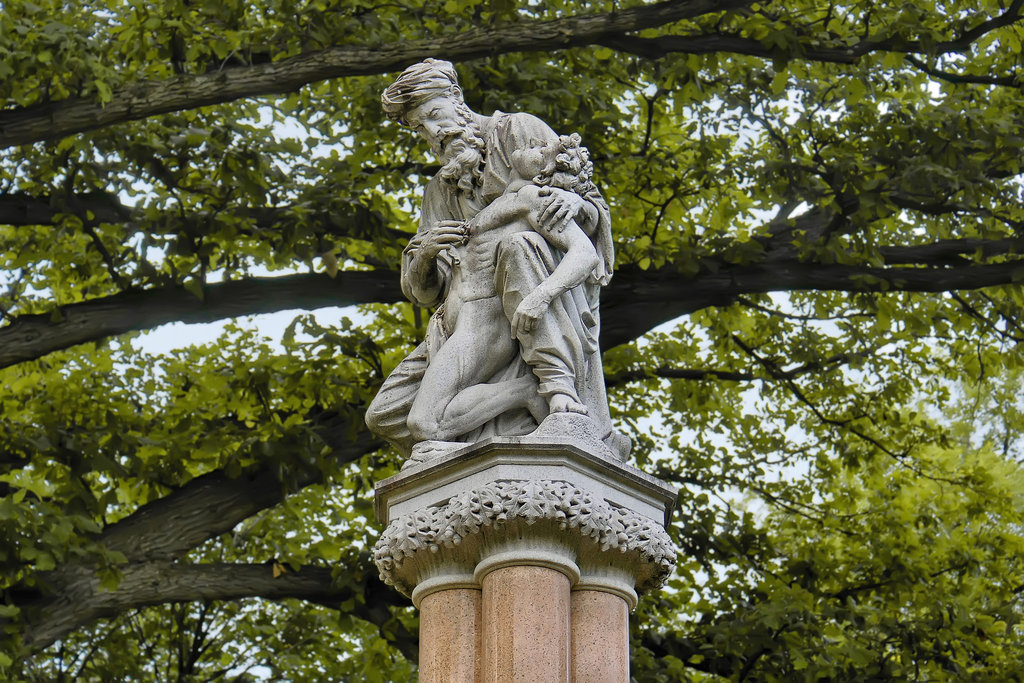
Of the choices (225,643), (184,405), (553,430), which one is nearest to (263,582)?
(184,405)

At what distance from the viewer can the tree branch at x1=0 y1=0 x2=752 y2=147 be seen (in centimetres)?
Answer: 923

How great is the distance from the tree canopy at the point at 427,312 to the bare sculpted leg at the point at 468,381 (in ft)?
12.1

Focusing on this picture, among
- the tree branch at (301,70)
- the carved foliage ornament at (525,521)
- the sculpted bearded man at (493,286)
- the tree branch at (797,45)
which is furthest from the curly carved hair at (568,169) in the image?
the tree branch at (797,45)

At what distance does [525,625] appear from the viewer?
5082 mm

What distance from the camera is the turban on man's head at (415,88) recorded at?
6.56m

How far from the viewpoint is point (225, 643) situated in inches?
555

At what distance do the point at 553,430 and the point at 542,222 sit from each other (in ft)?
3.11

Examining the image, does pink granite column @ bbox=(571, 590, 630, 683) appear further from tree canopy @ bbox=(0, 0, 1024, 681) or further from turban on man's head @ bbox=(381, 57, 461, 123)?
tree canopy @ bbox=(0, 0, 1024, 681)

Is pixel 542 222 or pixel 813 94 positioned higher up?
pixel 813 94

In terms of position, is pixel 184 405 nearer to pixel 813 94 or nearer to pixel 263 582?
pixel 263 582

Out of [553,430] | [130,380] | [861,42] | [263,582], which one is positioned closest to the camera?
[553,430]

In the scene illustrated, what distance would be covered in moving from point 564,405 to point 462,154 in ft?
4.45

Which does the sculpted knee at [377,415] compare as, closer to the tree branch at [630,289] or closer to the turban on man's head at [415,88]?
the turban on man's head at [415,88]

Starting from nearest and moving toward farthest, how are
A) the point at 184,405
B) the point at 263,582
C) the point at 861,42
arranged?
the point at 861,42
the point at 263,582
the point at 184,405
